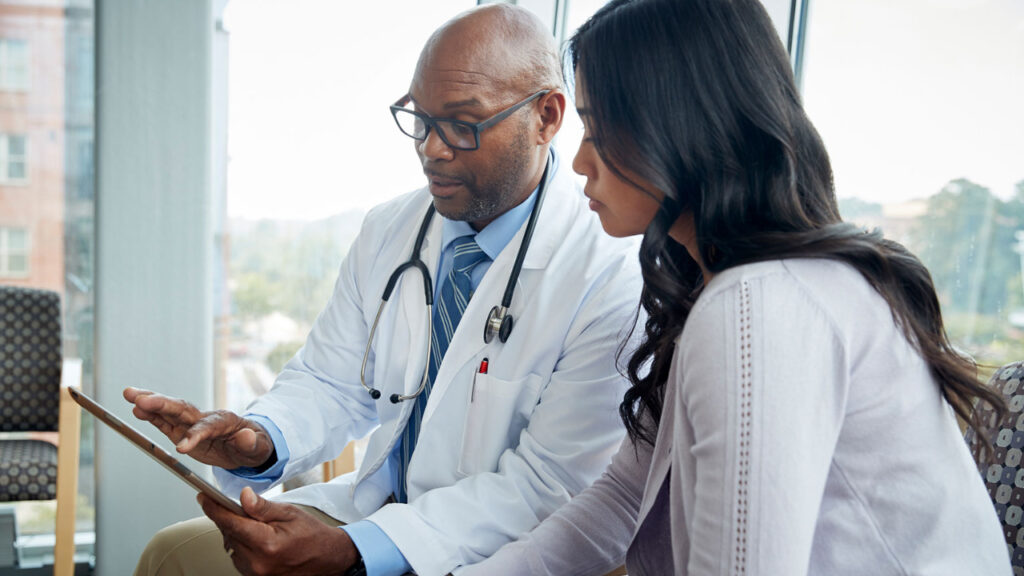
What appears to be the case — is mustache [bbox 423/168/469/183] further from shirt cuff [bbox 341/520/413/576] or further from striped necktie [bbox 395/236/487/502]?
shirt cuff [bbox 341/520/413/576]

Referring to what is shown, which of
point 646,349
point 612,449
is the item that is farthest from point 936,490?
point 612,449

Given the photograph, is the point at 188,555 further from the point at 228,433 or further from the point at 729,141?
the point at 729,141

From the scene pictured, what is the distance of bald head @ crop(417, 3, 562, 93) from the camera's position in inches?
59.1

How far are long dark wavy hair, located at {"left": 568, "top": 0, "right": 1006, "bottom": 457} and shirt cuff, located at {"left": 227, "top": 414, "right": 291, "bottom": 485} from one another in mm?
863

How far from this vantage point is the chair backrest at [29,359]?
2.45 metres

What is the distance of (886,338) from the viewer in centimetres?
80

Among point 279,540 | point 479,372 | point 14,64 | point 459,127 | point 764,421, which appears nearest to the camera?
point 764,421

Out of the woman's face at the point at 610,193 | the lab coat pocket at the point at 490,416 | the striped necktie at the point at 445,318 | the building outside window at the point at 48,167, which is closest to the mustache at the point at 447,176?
the striped necktie at the point at 445,318

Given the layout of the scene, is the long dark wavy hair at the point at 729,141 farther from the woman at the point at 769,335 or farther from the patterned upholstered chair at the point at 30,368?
the patterned upholstered chair at the point at 30,368

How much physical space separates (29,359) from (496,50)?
1858 millimetres

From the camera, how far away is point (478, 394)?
4.55ft

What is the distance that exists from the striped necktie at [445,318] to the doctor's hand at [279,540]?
→ 28 cm

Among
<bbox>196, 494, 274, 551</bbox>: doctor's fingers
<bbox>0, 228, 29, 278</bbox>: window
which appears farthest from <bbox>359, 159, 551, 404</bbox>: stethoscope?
<bbox>0, 228, 29, 278</bbox>: window

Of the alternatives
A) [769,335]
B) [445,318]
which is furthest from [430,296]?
[769,335]
